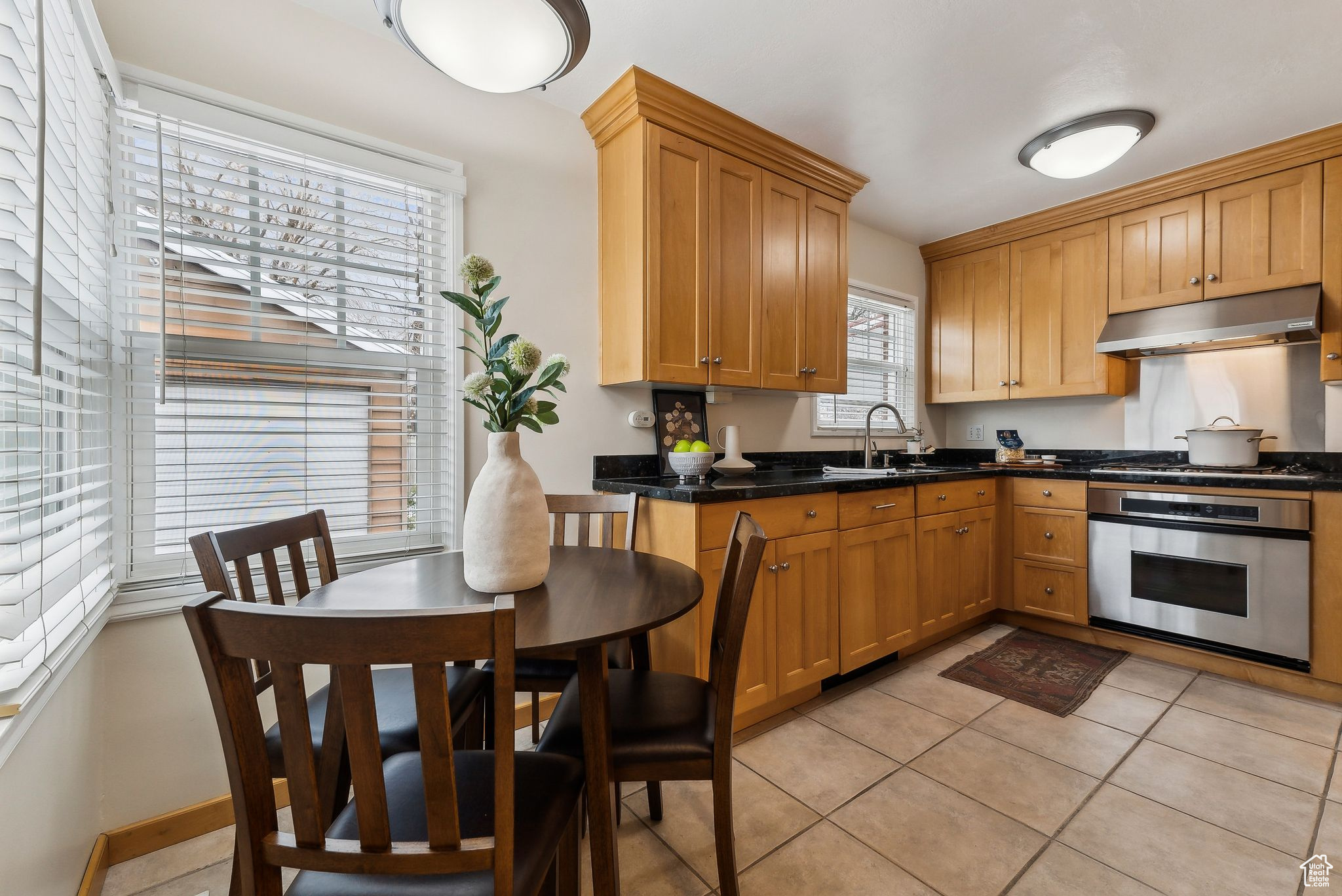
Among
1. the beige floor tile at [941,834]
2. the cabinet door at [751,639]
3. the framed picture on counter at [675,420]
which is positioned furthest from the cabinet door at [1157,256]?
the beige floor tile at [941,834]

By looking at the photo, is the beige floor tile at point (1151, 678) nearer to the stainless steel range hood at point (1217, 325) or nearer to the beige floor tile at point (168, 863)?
the stainless steel range hood at point (1217, 325)

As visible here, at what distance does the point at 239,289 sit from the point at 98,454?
0.60 meters

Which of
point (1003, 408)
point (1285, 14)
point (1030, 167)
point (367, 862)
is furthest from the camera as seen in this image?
point (1003, 408)

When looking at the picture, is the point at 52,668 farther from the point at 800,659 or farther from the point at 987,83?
the point at 987,83

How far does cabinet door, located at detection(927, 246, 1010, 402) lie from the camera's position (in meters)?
3.79

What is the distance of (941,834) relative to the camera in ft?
5.49

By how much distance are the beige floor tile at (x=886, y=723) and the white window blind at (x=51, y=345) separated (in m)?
2.37

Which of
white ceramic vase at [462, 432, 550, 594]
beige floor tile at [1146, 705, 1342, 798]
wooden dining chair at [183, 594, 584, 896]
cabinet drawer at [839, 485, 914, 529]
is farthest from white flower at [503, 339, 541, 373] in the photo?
beige floor tile at [1146, 705, 1342, 798]

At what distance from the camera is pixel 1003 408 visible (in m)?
4.10

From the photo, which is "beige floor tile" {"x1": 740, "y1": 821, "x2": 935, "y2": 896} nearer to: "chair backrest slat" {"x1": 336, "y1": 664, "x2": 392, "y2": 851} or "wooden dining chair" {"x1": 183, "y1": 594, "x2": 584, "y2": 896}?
"wooden dining chair" {"x1": 183, "y1": 594, "x2": 584, "y2": 896}

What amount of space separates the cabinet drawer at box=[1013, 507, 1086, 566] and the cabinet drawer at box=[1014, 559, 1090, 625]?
5 centimetres

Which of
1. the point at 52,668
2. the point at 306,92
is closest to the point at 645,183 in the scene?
the point at 306,92

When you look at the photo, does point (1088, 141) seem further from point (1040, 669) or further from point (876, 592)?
point (1040, 669)

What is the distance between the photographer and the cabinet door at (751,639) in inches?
82.8
